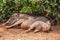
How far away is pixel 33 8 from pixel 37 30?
2.94ft

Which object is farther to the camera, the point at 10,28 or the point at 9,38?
the point at 10,28

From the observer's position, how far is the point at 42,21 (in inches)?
234

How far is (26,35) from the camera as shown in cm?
534

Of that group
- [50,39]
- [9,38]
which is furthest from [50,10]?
[9,38]

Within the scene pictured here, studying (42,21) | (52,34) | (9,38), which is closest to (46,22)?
(42,21)

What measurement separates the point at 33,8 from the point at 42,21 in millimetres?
565

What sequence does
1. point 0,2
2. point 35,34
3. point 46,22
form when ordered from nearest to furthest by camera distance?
point 35,34 < point 46,22 < point 0,2

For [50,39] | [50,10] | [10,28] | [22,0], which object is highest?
[22,0]

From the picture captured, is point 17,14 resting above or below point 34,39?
above

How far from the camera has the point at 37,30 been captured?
564cm

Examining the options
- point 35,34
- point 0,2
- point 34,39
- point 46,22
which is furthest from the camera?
point 0,2

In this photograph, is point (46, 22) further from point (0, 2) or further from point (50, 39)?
point (0, 2)

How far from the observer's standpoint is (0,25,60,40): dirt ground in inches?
201

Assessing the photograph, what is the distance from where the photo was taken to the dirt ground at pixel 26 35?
510 cm
